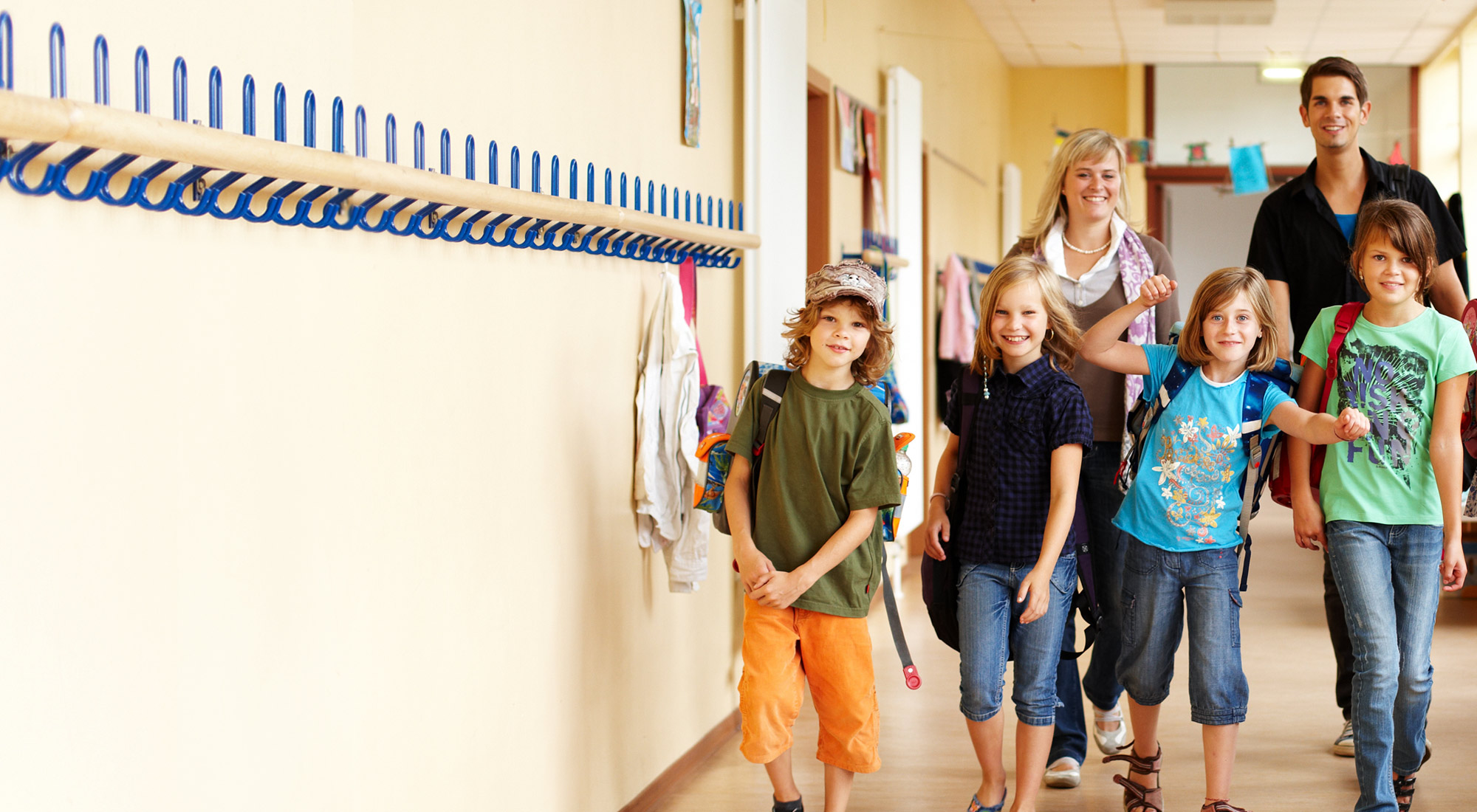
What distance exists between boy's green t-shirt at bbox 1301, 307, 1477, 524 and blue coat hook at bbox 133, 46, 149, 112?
2.08 m

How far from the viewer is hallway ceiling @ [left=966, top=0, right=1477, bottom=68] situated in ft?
22.5

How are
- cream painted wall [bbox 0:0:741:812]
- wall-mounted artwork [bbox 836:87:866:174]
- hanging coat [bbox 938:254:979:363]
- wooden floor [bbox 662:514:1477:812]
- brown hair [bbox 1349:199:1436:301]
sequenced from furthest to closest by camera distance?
hanging coat [bbox 938:254:979:363], wall-mounted artwork [bbox 836:87:866:174], wooden floor [bbox 662:514:1477:812], brown hair [bbox 1349:199:1436:301], cream painted wall [bbox 0:0:741:812]

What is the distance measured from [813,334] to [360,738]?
41.9 inches

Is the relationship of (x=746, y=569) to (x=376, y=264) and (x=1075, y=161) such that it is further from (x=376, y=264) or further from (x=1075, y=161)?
(x=1075, y=161)

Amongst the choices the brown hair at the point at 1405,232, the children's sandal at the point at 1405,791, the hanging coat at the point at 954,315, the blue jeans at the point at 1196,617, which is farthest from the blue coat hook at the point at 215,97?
the hanging coat at the point at 954,315

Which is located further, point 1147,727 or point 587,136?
point 1147,727

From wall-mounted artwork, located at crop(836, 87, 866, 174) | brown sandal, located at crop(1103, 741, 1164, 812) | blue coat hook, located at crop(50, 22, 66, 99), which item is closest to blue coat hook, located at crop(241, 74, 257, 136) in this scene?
blue coat hook, located at crop(50, 22, 66, 99)

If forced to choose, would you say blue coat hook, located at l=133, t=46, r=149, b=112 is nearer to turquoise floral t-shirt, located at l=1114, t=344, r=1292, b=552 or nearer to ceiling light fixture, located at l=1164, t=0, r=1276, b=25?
turquoise floral t-shirt, located at l=1114, t=344, r=1292, b=552

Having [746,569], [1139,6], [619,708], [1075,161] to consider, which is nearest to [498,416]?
[746,569]

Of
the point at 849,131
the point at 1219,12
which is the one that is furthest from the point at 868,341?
the point at 1219,12

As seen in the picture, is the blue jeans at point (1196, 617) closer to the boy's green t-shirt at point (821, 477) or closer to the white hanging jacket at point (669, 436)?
the boy's green t-shirt at point (821, 477)

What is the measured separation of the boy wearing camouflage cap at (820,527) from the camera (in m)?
2.29

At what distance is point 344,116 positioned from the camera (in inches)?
65.6

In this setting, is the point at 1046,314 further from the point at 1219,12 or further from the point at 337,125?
the point at 1219,12
